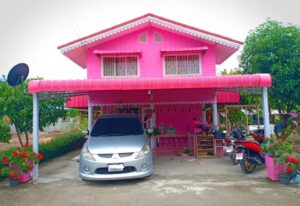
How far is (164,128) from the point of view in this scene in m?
12.7

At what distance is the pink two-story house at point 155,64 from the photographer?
39.2 ft

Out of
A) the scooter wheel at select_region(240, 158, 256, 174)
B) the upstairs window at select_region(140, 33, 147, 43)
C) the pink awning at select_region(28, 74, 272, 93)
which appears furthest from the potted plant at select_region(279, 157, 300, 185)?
the upstairs window at select_region(140, 33, 147, 43)

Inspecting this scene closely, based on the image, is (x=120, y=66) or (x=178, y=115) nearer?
(x=120, y=66)

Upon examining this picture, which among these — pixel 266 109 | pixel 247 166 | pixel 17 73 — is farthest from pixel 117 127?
pixel 266 109

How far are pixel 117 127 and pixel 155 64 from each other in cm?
548

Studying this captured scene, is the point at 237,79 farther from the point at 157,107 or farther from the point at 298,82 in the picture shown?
the point at 298,82

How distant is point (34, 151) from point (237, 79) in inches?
261

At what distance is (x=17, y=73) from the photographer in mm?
8625

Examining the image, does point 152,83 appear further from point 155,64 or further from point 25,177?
point 155,64

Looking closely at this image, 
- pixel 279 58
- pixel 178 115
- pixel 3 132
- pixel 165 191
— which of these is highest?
pixel 279 58

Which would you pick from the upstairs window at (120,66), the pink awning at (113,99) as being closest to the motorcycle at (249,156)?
the pink awning at (113,99)

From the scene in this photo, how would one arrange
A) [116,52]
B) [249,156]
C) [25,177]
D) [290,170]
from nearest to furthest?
[290,170], [25,177], [249,156], [116,52]

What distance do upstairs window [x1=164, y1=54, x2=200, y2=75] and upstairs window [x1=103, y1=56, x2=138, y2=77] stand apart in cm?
163

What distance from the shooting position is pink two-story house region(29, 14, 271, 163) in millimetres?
11961
